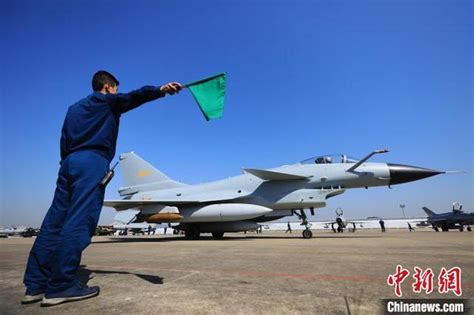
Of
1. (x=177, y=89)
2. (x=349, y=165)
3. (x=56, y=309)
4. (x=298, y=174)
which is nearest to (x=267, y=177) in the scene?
(x=298, y=174)

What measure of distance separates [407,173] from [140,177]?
14912 millimetres

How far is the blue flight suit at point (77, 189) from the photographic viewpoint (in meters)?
2.68

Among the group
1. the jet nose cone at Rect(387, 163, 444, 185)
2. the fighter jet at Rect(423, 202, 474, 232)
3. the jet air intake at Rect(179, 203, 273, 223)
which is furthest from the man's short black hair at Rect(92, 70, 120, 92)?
the fighter jet at Rect(423, 202, 474, 232)

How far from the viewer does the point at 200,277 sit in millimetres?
3600

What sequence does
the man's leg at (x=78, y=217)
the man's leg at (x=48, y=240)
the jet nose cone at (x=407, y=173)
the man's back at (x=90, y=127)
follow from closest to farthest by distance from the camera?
1. the man's leg at (x=78, y=217)
2. the man's leg at (x=48, y=240)
3. the man's back at (x=90, y=127)
4. the jet nose cone at (x=407, y=173)

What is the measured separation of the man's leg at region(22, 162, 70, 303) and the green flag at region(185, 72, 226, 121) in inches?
69.5

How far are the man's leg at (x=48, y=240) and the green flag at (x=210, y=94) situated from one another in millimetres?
1766

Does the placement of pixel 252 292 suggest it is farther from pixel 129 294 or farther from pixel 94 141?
pixel 94 141

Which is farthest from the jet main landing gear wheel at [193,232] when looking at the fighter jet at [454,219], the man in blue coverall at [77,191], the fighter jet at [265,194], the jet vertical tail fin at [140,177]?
the fighter jet at [454,219]

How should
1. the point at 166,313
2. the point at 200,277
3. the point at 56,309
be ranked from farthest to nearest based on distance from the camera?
the point at 200,277 < the point at 56,309 < the point at 166,313

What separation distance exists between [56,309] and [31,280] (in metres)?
0.59

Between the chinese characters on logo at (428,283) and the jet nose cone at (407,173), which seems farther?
the jet nose cone at (407,173)

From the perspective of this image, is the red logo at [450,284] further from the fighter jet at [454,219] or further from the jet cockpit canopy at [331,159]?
the fighter jet at [454,219]

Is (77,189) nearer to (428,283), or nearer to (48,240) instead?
(48,240)
